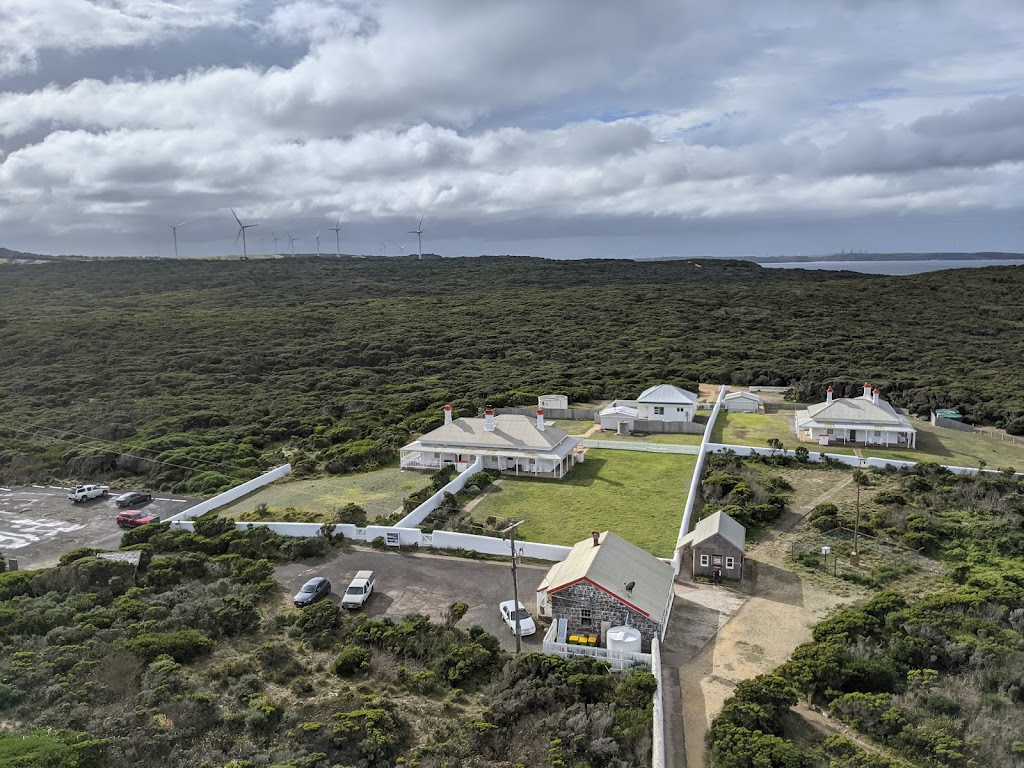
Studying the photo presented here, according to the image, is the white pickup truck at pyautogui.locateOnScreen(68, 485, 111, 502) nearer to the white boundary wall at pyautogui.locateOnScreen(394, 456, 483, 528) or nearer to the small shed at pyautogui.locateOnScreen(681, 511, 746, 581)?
the white boundary wall at pyautogui.locateOnScreen(394, 456, 483, 528)

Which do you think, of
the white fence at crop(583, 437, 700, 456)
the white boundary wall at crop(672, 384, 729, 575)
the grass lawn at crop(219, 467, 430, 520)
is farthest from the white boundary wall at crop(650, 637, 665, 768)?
the white fence at crop(583, 437, 700, 456)

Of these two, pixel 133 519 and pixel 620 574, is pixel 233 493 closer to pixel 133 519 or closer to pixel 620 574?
pixel 133 519

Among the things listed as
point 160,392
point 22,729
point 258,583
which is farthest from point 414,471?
point 160,392

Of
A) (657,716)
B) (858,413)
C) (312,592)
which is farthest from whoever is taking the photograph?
(858,413)

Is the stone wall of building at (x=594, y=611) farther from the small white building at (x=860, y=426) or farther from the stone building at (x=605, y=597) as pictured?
the small white building at (x=860, y=426)

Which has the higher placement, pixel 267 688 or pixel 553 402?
pixel 553 402

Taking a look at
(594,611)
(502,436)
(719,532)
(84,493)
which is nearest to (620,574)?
(594,611)

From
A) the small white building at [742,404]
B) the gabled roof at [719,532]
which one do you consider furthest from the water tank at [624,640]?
the small white building at [742,404]
